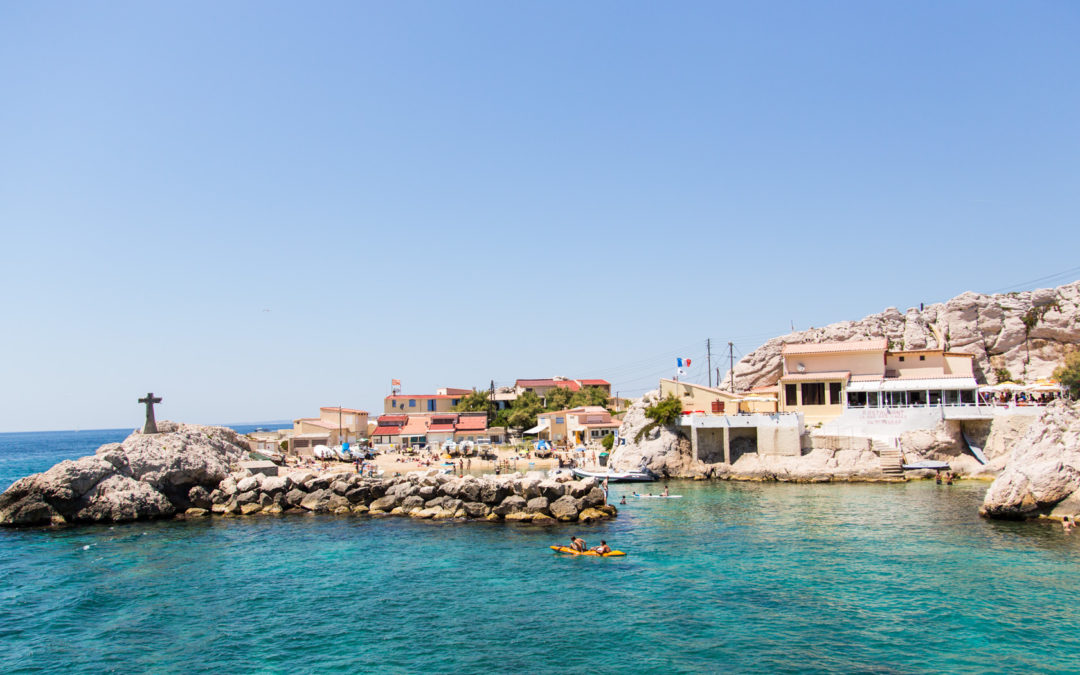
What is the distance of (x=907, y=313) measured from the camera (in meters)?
71.7

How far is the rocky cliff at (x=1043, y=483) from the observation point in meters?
31.3

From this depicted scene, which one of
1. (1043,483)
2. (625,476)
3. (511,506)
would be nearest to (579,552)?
(511,506)

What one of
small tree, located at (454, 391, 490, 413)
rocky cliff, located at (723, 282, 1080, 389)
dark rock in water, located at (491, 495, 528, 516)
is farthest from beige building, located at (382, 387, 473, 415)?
dark rock in water, located at (491, 495, 528, 516)

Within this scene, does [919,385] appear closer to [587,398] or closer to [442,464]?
[442,464]

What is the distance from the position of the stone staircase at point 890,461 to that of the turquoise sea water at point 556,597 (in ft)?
33.6

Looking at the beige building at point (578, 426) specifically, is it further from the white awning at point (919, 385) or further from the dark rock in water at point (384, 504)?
the dark rock in water at point (384, 504)

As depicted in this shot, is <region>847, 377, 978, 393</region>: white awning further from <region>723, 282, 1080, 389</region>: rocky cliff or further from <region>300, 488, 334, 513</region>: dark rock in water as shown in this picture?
<region>300, 488, 334, 513</region>: dark rock in water

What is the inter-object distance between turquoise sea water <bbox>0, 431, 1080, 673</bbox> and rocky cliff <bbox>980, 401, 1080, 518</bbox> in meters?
1.61

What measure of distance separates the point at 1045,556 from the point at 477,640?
22.6m

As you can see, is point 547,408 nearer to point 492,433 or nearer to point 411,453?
point 492,433

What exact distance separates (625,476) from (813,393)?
19.1 meters

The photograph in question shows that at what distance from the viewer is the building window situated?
55406 millimetres

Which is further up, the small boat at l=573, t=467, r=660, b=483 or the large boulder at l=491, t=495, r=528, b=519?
the large boulder at l=491, t=495, r=528, b=519

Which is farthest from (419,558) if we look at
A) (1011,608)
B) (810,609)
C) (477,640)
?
(1011,608)
